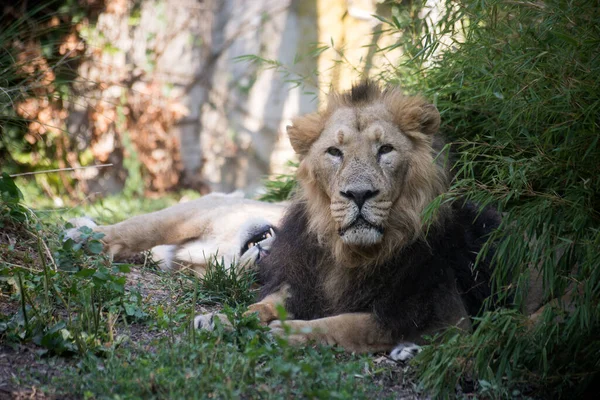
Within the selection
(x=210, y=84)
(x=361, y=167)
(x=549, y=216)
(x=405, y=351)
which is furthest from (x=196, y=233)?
(x=210, y=84)

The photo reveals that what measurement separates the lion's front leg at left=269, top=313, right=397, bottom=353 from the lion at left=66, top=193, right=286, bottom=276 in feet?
4.72

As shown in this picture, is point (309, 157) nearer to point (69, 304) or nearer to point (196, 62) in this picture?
point (69, 304)

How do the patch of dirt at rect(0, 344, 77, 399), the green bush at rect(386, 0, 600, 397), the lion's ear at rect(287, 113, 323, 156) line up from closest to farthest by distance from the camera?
1. the patch of dirt at rect(0, 344, 77, 399)
2. the green bush at rect(386, 0, 600, 397)
3. the lion's ear at rect(287, 113, 323, 156)

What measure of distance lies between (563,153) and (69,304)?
2.46m

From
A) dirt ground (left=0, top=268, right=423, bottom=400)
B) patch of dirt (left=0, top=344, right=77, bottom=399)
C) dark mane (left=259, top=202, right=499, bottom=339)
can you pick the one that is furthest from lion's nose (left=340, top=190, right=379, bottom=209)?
patch of dirt (left=0, top=344, right=77, bottom=399)

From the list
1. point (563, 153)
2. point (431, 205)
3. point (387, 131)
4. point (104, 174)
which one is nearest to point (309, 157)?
point (387, 131)

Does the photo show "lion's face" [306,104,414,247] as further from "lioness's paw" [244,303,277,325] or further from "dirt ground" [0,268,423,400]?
"dirt ground" [0,268,423,400]

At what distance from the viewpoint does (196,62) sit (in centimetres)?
1142

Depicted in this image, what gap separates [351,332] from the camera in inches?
158

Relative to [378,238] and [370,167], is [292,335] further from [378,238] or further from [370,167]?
[370,167]

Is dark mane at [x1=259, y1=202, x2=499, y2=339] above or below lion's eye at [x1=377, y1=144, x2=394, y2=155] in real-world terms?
below

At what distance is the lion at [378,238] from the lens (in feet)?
13.0

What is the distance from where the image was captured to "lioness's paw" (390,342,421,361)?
→ 155 inches

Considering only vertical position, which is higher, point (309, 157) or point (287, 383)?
point (309, 157)
